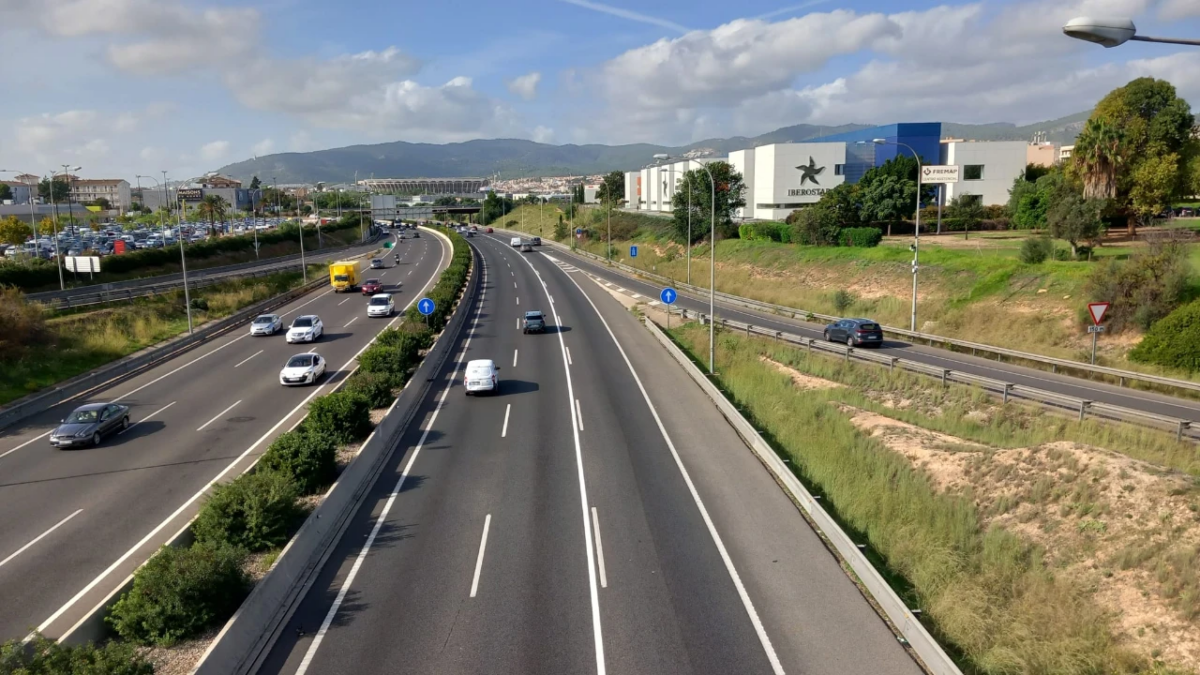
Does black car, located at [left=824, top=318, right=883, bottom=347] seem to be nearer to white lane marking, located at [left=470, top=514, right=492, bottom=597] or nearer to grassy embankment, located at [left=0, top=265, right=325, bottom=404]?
white lane marking, located at [left=470, top=514, right=492, bottom=597]

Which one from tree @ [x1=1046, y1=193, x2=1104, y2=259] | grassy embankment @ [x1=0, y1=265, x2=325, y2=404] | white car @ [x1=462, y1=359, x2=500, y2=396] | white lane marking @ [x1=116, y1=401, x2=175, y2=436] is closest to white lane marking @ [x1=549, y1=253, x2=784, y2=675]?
white car @ [x1=462, y1=359, x2=500, y2=396]

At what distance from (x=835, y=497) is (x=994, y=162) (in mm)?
83143

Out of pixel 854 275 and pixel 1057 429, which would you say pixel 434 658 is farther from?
pixel 854 275

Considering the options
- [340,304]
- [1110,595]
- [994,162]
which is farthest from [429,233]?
[1110,595]

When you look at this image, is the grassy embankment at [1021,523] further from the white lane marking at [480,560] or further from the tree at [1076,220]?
the tree at [1076,220]

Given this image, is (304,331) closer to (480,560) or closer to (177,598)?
(480,560)

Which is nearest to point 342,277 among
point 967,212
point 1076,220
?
point 1076,220

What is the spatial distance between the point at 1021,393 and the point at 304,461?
24193mm

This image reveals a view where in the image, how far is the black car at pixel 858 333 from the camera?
3772 cm

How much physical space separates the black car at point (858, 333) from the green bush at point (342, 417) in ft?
85.3

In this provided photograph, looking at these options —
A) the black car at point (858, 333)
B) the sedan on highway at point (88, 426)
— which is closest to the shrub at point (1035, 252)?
the black car at point (858, 333)

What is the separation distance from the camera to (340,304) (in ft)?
189

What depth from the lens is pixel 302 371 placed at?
3159cm

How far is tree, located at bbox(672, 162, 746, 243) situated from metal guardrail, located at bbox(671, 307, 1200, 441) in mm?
41440
